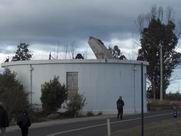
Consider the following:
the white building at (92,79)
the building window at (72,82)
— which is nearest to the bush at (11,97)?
the white building at (92,79)

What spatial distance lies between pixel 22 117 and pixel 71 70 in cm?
2542

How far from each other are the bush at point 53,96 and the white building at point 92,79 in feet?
12.0

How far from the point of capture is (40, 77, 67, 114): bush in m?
42.7

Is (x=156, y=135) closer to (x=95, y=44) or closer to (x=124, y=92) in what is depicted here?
(x=124, y=92)

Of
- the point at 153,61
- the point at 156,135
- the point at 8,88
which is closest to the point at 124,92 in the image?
the point at 8,88

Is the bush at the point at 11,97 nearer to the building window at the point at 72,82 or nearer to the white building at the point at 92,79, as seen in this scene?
the white building at the point at 92,79

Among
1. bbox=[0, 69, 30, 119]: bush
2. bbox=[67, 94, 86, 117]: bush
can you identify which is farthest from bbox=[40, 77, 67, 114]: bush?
bbox=[0, 69, 30, 119]: bush

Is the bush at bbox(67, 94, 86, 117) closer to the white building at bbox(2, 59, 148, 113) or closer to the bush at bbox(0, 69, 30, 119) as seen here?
the white building at bbox(2, 59, 148, 113)

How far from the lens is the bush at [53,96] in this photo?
42719 millimetres

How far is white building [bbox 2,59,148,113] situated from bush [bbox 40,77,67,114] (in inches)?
144

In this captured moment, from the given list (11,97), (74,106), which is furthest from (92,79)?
(11,97)

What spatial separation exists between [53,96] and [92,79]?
16.8 ft

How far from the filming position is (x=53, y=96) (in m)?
42.7

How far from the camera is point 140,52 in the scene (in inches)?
3250
